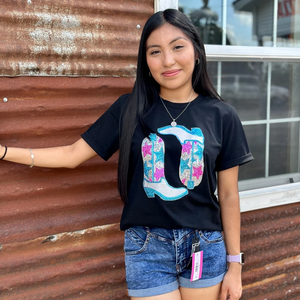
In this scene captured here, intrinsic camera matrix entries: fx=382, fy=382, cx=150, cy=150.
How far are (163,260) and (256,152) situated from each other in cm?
152

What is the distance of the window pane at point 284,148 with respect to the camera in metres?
2.97

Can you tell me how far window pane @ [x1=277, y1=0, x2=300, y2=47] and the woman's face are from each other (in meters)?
1.43

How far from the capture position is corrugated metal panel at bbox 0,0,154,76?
1905 mm

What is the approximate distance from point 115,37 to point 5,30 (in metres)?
0.59

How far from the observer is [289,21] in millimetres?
2914

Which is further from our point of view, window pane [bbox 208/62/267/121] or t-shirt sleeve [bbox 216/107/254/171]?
window pane [bbox 208/62/267/121]

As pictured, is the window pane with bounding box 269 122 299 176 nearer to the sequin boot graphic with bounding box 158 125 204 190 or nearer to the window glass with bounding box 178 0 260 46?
the window glass with bounding box 178 0 260 46

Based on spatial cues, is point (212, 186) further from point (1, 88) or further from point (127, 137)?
point (1, 88)

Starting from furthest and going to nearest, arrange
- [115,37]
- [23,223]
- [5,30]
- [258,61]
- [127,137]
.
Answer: [258,61] < [115,37] < [23,223] < [5,30] < [127,137]

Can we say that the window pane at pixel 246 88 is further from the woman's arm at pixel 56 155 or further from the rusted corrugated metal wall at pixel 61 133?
the woman's arm at pixel 56 155

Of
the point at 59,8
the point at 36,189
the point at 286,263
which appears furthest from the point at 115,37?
the point at 286,263

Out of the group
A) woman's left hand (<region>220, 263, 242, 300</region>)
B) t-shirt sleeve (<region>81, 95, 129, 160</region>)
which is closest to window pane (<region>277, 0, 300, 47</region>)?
t-shirt sleeve (<region>81, 95, 129, 160</region>)

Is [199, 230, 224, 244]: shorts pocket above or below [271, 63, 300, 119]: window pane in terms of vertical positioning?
below

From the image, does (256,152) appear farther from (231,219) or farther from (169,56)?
(169,56)
